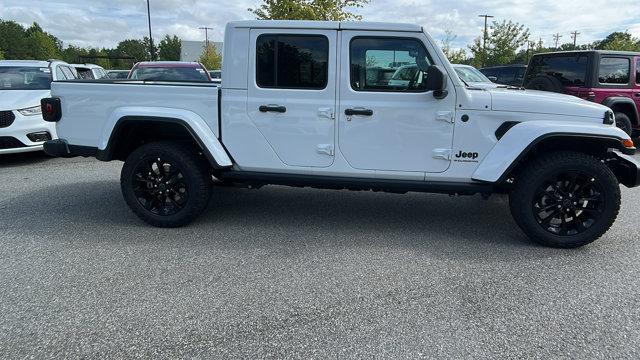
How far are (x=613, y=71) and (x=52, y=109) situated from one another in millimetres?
9078

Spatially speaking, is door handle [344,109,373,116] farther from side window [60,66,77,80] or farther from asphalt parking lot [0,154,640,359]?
side window [60,66,77,80]

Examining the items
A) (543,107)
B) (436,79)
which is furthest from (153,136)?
(543,107)

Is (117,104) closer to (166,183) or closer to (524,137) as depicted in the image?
(166,183)

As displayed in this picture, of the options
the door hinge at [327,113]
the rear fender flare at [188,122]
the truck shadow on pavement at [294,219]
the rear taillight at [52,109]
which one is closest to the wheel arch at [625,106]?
the truck shadow on pavement at [294,219]

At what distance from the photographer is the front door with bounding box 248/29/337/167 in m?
4.05

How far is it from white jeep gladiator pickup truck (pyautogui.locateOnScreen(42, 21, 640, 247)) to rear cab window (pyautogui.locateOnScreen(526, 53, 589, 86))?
471 centimetres

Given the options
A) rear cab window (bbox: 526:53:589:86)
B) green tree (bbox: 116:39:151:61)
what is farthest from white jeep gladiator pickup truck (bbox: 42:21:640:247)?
green tree (bbox: 116:39:151:61)

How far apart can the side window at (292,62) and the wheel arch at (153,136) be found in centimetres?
76

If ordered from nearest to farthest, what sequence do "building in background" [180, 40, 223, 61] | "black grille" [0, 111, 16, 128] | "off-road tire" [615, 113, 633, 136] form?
"black grille" [0, 111, 16, 128] < "off-road tire" [615, 113, 633, 136] < "building in background" [180, 40, 223, 61]

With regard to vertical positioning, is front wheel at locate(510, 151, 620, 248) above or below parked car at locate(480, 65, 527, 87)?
below

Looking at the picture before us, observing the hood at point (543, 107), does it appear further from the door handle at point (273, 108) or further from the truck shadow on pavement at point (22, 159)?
the truck shadow on pavement at point (22, 159)

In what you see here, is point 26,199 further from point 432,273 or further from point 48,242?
point 432,273

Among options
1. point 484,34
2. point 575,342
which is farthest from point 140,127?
point 484,34

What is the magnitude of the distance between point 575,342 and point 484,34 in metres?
34.5
